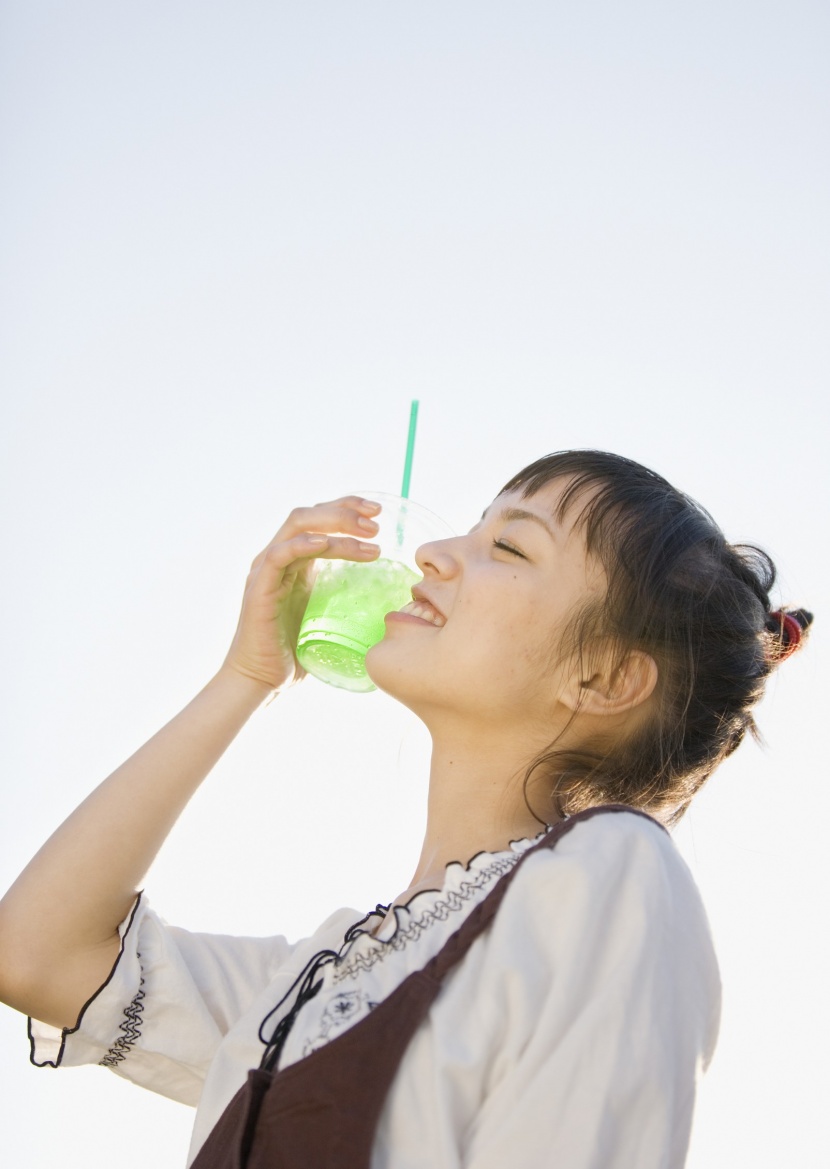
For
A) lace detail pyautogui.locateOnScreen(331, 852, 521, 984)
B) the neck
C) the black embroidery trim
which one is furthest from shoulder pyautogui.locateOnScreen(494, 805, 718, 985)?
the black embroidery trim

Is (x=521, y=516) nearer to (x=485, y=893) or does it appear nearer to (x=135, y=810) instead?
(x=485, y=893)

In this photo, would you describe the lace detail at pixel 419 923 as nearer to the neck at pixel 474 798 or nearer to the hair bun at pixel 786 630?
the neck at pixel 474 798

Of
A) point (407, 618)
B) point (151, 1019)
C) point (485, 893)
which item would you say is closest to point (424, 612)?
point (407, 618)

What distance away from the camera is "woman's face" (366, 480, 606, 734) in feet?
5.19

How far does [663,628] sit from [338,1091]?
0.85m

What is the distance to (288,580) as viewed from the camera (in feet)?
6.12

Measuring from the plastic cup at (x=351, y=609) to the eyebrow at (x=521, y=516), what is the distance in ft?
0.50

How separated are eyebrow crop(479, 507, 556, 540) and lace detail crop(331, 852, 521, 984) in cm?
53

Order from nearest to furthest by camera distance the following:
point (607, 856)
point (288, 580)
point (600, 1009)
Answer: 1. point (600, 1009)
2. point (607, 856)
3. point (288, 580)

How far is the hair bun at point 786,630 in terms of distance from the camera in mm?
1882

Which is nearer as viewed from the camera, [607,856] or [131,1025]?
[607,856]

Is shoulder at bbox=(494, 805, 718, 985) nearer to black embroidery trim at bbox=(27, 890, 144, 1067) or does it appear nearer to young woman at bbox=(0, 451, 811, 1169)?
young woman at bbox=(0, 451, 811, 1169)

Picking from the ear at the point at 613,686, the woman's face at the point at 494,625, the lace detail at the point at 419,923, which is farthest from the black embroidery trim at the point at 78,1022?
the ear at the point at 613,686

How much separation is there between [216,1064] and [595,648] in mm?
767
